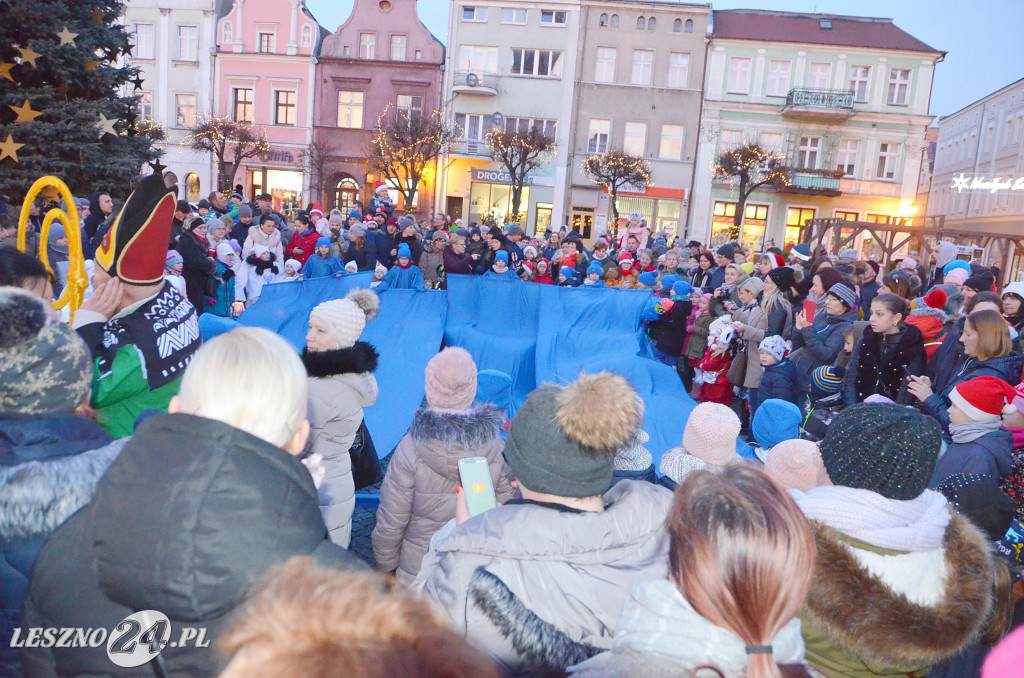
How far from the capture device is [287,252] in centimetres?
1026

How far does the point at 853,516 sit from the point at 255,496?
149cm

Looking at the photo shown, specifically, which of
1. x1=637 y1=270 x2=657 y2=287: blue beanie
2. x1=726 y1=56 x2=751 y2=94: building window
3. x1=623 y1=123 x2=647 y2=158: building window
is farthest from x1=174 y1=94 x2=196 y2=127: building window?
x1=637 y1=270 x2=657 y2=287: blue beanie

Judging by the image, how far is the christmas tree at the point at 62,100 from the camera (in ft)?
29.7

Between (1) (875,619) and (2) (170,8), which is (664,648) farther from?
(2) (170,8)

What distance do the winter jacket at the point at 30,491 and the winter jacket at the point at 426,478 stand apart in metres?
1.43

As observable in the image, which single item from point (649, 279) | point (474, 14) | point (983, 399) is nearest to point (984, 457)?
point (983, 399)

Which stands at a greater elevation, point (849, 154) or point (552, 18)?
point (552, 18)

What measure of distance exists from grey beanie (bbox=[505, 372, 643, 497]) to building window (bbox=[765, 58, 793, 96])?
3192 cm

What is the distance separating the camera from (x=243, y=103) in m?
30.7

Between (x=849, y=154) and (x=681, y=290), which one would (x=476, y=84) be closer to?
(x=849, y=154)

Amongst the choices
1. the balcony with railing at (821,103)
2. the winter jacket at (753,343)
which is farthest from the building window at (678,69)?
the winter jacket at (753,343)

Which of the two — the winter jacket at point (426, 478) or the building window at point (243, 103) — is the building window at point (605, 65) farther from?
the winter jacket at point (426, 478)

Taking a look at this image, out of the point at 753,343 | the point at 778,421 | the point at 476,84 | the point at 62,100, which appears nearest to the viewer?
the point at 778,421

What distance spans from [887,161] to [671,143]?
382 inches
